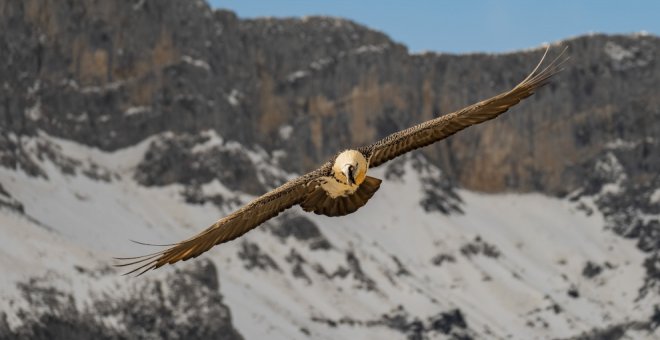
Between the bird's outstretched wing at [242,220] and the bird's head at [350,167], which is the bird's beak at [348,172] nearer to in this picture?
the bird's head at [350,167]

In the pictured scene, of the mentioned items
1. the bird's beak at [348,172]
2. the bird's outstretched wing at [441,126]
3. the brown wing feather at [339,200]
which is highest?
the bird's outstretched wing at [441,126]

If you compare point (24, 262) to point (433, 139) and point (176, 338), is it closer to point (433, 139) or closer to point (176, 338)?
point (176, 338)

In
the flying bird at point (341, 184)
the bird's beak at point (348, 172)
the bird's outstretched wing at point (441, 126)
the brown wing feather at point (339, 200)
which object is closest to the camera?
the bird's beak at point (348, 172)

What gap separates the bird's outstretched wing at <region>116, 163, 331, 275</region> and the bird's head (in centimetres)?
110

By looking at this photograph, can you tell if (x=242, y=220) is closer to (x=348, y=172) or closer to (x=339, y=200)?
(x=339, y=200)

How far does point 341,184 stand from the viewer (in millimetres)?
37125

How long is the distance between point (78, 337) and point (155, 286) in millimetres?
20204

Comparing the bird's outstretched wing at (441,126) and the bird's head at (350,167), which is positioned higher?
the bird's outstretched wing at (441,126)

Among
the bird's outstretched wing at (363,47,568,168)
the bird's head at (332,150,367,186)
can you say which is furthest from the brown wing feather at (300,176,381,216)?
the bird's outstretched wing at (363,47,568,168)

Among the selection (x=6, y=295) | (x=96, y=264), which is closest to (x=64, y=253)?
(x=96, y=264)

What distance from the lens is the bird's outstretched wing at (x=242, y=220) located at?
3675 centimetres

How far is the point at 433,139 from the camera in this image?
39.5 meters

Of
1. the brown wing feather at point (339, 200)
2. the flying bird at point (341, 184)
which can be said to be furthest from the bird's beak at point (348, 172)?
the brown wing feather at point (339, 200)

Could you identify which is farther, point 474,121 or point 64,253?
point 64,253
